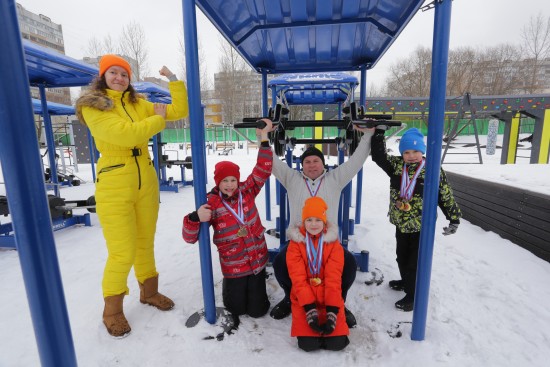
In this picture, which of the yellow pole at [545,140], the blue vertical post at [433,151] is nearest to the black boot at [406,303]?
the blue vertical post at [433,151]

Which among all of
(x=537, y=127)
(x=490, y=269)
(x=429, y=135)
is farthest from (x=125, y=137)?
(x=537, y=127)

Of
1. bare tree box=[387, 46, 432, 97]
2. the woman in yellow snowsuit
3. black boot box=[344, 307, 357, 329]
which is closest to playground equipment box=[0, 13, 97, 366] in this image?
the woman in yellow snowsuit

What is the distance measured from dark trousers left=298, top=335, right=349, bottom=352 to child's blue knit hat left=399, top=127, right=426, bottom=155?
55.6 inches

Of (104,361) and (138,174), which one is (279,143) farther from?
(104,361)

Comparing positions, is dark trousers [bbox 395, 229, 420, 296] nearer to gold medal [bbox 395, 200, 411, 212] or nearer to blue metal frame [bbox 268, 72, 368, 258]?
gold medal [bbox 395, 200, 411, 212]

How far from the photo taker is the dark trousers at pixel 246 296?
7.20ft

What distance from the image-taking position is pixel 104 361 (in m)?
1.78

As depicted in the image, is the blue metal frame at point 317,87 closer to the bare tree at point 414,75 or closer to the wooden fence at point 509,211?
the wooden fence at point 509,211

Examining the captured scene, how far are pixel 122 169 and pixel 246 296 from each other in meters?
1.22

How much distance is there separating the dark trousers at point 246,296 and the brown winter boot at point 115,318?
682 millimetres

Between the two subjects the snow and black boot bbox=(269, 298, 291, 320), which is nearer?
the snow

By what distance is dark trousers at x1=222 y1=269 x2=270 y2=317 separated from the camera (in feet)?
7.20

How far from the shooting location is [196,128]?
1.90 meters

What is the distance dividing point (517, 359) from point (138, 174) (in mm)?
2532
